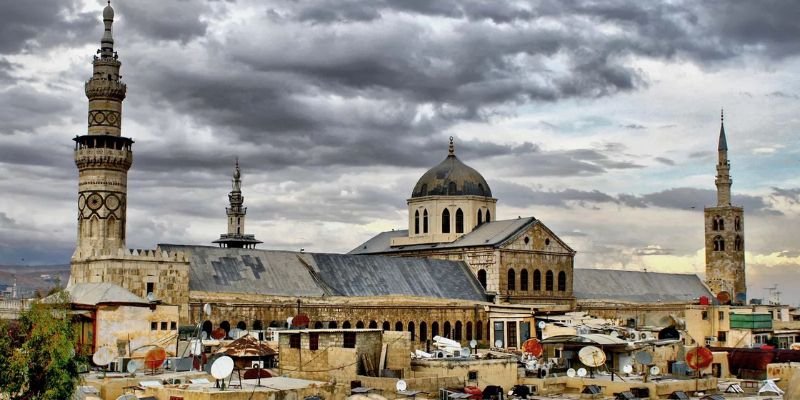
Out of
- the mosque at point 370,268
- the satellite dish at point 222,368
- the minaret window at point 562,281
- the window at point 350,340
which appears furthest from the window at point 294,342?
the minaret window at point 562,281

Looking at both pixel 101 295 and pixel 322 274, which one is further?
pixel 322 274

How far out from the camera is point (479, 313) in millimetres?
82438

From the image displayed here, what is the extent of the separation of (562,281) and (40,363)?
2438 inches

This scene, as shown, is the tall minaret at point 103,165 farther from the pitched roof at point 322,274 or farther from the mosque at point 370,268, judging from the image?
the pitched roof at point 322,274

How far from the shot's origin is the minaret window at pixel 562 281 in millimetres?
91062

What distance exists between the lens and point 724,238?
375 feet

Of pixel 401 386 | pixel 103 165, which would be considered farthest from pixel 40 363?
pixel 103 165

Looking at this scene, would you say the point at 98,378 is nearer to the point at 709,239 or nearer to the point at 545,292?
the point at 545,292

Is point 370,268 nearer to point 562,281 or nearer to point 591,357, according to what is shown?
point 562,281

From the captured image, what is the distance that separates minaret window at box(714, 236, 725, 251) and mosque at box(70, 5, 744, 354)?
5707 mm

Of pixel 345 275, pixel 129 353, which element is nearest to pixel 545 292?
pixel 345 275

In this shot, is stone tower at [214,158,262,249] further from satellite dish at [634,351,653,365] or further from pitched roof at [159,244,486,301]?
satellite dish at [634,351,653,365]

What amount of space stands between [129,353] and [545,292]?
139 feet

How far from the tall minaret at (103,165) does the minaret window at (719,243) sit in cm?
6747
